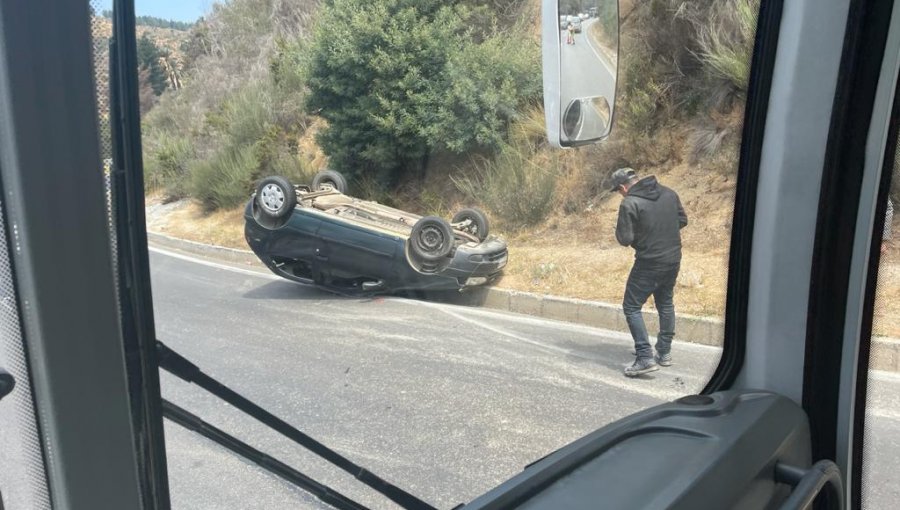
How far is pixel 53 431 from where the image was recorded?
1.03 m

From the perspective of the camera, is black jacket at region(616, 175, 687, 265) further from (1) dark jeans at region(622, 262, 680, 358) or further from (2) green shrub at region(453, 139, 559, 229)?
(2) green shrub at region(453, 139, 559, 229)

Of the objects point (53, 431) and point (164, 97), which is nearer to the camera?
point (53, 431)

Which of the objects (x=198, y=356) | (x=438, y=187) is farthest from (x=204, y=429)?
(x=438, y=187)

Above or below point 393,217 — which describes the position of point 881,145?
above

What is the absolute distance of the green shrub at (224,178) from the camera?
2135 millimetres

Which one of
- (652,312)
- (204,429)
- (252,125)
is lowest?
(652,312)

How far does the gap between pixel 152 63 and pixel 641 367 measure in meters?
2.63

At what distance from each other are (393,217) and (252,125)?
3.42 ft

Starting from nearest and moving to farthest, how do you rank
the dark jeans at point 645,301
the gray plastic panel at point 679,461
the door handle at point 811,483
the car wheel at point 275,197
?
1. the gray plastic panel at point 679,461
2. the door handle at point 811,483
3. the car wheel at point 275,197
4. the dark jeans at point 645,301

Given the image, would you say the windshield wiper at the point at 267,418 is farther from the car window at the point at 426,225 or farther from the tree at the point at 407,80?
the tree at the point at 407,80

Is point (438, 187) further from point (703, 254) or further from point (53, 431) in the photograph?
point (53, 431)

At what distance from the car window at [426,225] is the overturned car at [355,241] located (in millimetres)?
12

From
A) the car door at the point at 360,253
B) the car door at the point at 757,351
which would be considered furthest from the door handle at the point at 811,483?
the car door at the point at 360,253

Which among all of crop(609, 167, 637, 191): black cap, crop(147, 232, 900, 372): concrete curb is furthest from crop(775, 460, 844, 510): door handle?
crop(609, 167, 637, 191): black cap
